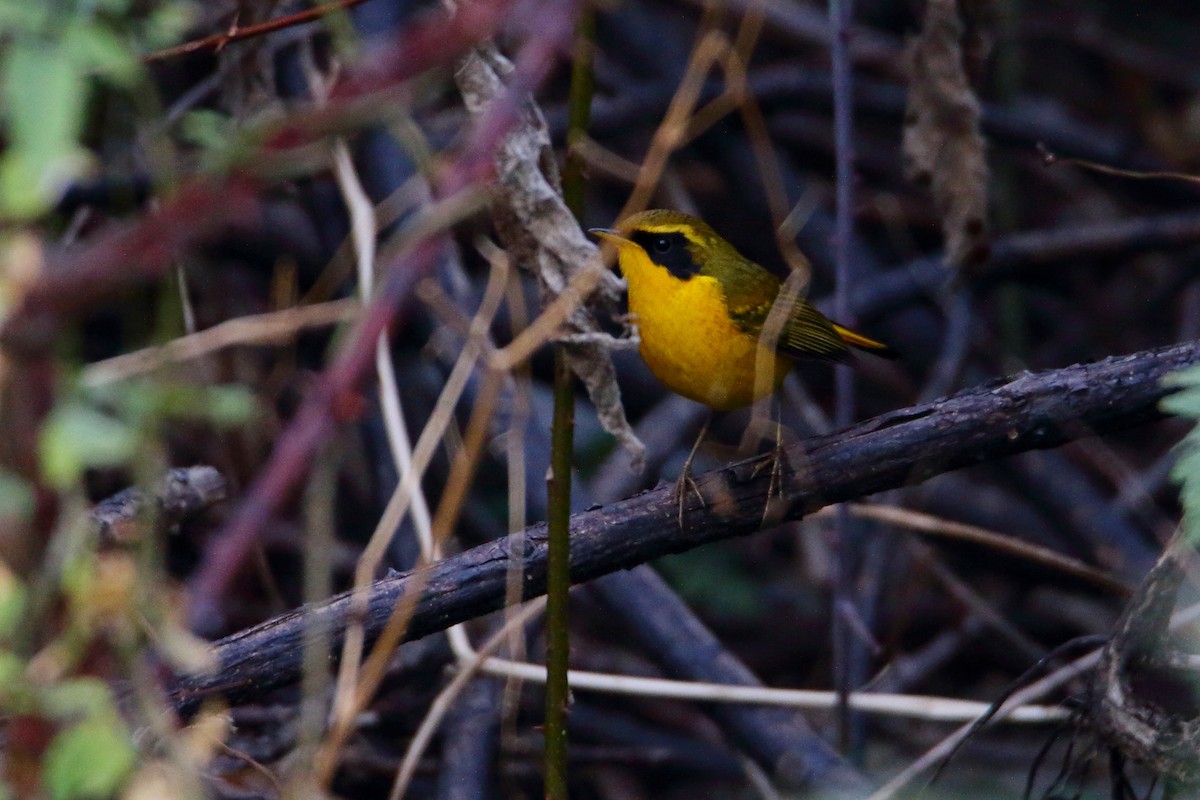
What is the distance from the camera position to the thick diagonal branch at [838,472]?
230cm

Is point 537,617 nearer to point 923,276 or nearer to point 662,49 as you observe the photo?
point 923,276

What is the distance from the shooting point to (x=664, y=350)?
3.29 metres

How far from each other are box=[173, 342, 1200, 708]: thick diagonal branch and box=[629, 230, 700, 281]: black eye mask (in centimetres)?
108

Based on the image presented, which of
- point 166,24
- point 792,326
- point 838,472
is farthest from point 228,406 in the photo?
point 792,326

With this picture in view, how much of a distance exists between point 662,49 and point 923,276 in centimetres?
169

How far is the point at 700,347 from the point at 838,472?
2.71 feet

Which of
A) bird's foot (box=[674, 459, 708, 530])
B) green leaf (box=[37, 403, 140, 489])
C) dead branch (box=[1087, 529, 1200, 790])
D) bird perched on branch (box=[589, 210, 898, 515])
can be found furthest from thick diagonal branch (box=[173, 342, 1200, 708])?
green leaf (box=[37, 403, 140, 489])

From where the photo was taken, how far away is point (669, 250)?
355 centimetres

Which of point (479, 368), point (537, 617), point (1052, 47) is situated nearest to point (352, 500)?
point (479, 368)

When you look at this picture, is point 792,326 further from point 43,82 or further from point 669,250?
point 43,82

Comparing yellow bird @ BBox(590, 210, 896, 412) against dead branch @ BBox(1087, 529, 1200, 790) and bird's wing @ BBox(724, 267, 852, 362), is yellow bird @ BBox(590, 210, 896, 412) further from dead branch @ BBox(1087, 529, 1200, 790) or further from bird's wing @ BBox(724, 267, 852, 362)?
dead branch @ BBox(1087, 529, 1200, 790)

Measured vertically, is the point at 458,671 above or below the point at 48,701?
below

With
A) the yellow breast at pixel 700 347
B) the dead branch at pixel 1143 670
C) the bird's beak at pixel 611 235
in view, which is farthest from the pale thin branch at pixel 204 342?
the dead branch at pixel 1143 670

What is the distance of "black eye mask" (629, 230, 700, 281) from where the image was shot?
3.54m
